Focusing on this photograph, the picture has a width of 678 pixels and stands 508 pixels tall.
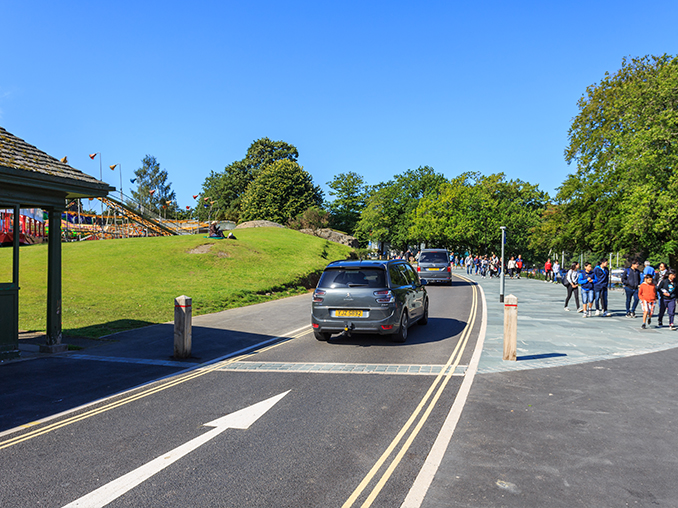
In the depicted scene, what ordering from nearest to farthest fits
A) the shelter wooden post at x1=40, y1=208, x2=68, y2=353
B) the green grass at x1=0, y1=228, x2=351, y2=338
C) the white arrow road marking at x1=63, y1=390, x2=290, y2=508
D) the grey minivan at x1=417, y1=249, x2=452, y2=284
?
the white arrow road marking at x1=63, y1=390, x2=290, y2=508 < the shelter wooden post at x1=40, y1=208, x2=68, y2=353 < the green grass at x1=0, y1=228, x2=351, y2=338 < the grey minivan at x1=417, y1=249, x2=452, y2=284

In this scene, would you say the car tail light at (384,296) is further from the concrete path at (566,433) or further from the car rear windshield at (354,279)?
the concrete path at (566,433)

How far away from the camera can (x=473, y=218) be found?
2515 inches

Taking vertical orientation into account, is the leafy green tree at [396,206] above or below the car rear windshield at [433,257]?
above

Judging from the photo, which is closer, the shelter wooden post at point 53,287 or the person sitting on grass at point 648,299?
the shelter wooden post at point 53,287

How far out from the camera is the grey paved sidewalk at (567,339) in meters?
8.88

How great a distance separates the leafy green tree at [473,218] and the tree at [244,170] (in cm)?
2653

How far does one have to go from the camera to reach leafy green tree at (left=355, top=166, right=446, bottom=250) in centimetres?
6606

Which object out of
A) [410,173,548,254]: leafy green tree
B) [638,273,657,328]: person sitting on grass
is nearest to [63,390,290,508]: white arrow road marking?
[638,273,657,328]: person sitting on grass

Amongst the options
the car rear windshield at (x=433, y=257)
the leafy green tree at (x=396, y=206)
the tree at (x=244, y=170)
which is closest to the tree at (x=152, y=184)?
the tree at (x=244, y=170)

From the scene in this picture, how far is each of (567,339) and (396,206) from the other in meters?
62.9

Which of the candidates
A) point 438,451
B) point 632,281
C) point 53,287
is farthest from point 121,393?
point 632,281

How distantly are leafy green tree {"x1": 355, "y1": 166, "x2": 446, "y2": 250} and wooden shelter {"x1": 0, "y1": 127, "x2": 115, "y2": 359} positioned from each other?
183 feet

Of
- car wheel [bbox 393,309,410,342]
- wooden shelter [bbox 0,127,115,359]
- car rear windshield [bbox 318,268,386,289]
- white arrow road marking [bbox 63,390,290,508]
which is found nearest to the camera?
white arrow road marking [bbox 63,390,290,508]

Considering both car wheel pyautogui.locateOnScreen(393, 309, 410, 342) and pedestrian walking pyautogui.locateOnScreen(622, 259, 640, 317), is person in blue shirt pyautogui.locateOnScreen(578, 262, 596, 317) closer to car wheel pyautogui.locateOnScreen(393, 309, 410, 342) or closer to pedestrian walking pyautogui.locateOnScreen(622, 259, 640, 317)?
pedestrian walking pyautogui.locateOnScreen(622, 259, 640, 317)
